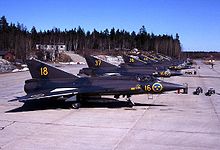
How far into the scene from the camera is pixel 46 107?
20.6 m

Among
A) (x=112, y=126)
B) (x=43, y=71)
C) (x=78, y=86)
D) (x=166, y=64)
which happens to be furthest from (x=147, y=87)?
(x=166, y=64)

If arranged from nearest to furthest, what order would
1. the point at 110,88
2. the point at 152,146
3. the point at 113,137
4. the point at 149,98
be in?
1. the point at 152,146
2. the point at 113,137
3. the point at 110,88
4. the point at 149,98

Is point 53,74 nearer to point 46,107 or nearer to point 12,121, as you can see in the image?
point 46,107

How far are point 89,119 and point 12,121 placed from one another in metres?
3.85

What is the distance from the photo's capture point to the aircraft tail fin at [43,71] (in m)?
21.3

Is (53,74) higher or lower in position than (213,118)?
higher

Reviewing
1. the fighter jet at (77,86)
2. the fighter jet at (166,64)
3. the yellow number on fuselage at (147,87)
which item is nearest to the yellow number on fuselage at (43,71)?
the fighter jet at (77,86)

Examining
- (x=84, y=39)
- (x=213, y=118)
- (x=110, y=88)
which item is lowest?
(x=213, y=118)

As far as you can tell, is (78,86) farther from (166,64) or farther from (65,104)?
(166,64)

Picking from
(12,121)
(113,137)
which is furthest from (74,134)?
(12,121)

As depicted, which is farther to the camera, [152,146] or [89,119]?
[89,119]

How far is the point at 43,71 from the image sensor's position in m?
21.3

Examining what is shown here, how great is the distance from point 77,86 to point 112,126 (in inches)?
239

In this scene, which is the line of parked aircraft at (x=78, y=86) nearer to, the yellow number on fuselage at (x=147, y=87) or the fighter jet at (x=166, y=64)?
the yellow number on fuselage at (x=147, y=87)
